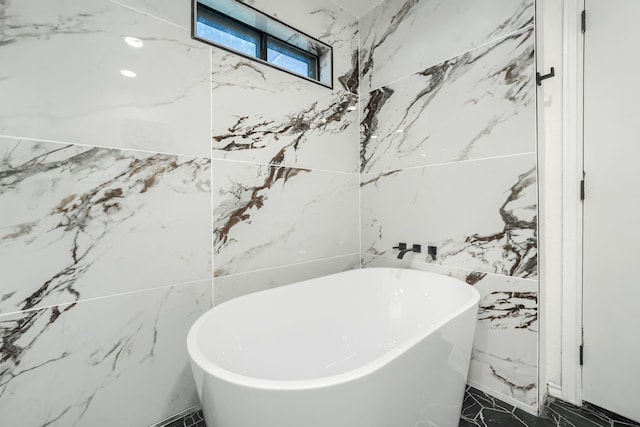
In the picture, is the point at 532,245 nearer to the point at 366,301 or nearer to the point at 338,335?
the point at 366,301

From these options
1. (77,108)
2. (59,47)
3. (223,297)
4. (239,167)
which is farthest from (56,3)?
(223,297)

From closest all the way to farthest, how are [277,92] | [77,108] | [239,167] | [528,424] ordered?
[77,108]
[528,424]
[239,167]
[277,92]

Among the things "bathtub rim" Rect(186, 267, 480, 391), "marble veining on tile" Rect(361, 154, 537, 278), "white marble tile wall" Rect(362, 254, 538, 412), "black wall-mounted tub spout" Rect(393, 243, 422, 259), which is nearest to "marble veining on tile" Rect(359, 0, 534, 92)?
"marble veining on tile" Rect(361, 154, 537, 278)

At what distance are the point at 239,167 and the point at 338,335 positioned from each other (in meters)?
1.07

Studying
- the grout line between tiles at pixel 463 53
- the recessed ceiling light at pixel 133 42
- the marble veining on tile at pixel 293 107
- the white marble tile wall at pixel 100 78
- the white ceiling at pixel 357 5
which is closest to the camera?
the white marble tile wall at pixel 100 78

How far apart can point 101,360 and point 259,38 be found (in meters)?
1.87

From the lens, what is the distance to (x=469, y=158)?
1.50 m

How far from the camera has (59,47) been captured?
1.05 metres

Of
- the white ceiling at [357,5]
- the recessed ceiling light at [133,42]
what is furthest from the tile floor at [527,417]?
the white ceiling at [357,5]

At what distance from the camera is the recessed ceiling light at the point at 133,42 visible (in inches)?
46.4

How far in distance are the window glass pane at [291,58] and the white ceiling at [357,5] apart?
1.28 feet

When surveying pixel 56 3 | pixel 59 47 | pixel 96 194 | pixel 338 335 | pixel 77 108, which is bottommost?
pixel 338 335

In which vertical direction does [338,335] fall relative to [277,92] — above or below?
below

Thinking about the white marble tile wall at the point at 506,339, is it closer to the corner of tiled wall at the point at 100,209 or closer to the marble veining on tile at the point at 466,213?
the marble veining on tile at the point at 466,213
